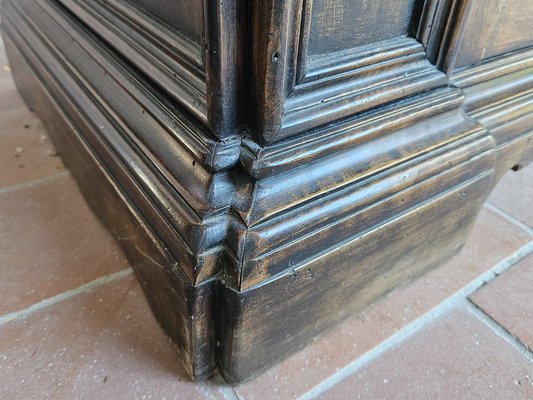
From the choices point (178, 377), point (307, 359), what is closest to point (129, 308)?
point (178, 377)

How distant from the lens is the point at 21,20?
3.66 feet

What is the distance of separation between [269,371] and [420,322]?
0.28m

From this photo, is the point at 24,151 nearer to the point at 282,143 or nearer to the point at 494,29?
the point at 282,143

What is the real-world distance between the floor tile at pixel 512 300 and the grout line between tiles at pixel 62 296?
26.0 inches

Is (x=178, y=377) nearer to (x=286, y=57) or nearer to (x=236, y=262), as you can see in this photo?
(x=236, y=262)

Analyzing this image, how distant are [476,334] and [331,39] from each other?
0.56 meters

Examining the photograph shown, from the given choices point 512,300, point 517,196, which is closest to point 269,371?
point 512,300

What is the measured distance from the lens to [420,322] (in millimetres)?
787

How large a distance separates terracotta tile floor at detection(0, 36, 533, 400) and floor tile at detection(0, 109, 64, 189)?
99 millimetres

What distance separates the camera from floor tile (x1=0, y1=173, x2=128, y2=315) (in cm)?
80

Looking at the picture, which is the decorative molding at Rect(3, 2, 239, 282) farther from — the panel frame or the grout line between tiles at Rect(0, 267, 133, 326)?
the grout line between tiles at Rect(0, 267, 133, 326)

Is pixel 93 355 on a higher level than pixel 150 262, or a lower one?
lower

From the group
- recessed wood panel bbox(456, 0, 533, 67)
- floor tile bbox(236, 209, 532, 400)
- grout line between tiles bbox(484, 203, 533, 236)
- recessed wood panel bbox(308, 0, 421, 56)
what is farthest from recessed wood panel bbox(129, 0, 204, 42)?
grout line between tiles bbox(484, 203, 533, 236)

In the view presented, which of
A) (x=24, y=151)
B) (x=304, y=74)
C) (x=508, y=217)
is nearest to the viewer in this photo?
(x=304, y=74)
